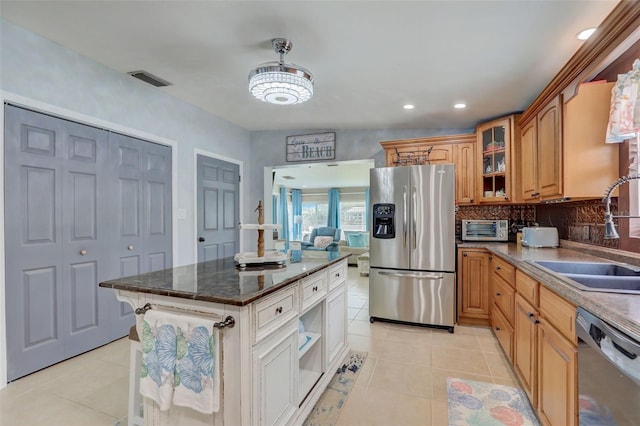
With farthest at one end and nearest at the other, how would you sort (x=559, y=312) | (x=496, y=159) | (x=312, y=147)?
(x=312, y=147), (x=496, y=159), (x=559, y=312)

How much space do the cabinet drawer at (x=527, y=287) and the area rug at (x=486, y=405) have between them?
68cm

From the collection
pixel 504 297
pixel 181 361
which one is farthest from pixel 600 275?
pixel 181 361

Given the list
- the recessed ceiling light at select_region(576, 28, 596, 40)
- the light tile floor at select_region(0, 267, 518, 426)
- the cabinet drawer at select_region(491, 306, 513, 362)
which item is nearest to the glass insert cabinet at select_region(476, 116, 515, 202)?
the cabinet drawer at select_region(491, 306, 513, 362)

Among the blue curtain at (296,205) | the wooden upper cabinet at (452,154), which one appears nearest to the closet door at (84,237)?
the wooden upper cabinet at (452,154)

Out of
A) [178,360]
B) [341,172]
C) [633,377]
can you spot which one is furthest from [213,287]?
[341,172]

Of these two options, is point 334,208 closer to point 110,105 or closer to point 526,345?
point 110,105

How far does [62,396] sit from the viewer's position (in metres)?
2.07

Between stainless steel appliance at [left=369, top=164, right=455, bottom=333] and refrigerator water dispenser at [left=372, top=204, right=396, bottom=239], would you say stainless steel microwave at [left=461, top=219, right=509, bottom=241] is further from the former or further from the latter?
refrigerator water dispenser at [left=372, top=204, right=396, bottom=239]

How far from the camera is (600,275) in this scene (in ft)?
6.25

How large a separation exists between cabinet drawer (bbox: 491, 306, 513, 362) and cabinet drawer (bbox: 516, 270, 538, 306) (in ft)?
1.41

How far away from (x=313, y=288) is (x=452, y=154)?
2.67 meters

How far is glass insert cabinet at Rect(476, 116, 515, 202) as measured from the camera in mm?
3393

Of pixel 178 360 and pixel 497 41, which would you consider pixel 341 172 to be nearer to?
pixel 497 41

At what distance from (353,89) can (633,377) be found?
2.68 m
